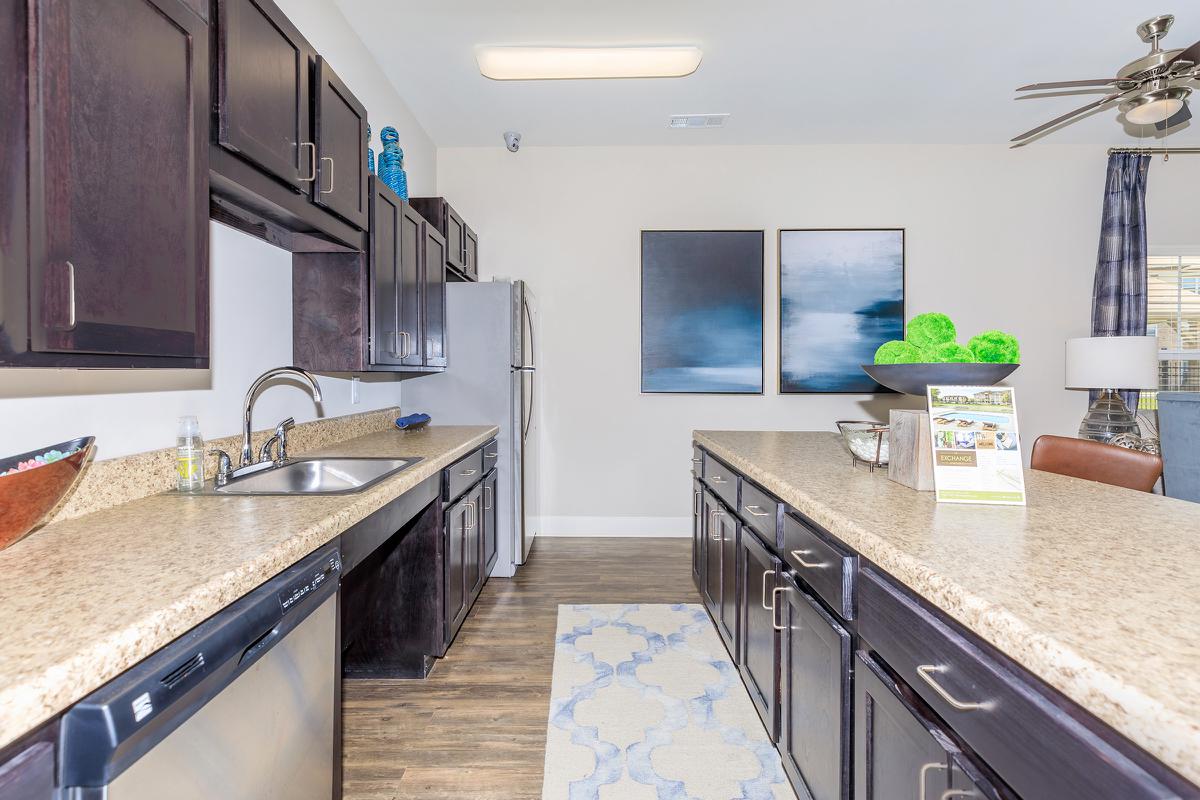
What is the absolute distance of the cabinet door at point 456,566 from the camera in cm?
231

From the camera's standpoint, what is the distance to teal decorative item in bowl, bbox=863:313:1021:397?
141 cm

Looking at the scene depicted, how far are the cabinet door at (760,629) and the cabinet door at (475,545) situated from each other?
1.28 meters

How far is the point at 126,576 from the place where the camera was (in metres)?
0.89

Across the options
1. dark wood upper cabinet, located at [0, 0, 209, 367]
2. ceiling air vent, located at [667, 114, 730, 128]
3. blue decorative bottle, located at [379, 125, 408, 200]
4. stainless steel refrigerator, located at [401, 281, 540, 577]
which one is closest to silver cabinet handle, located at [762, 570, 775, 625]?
dark wood upper cabinet, located at [0, 0, 209, 367]

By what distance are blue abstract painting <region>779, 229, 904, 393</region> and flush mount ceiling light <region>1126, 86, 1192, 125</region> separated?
5.12 ft

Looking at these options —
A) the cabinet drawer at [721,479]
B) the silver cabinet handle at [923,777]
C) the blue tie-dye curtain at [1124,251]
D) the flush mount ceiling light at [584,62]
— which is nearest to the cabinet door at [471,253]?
the flush mount ceiling light at [584,62]

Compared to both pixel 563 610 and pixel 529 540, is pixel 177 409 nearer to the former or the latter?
pixel 563 610

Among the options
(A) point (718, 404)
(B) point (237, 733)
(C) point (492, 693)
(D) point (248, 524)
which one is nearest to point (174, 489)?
(D) point (248, 524)

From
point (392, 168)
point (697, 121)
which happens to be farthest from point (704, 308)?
point (392, 168)

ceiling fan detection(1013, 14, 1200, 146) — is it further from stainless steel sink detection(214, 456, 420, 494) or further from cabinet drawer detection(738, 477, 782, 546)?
stainless steel sink detection(214, 456, 420, 494)

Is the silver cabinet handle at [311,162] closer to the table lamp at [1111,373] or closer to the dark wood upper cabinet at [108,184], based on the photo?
the dark wood upper cabinet at [108,184]

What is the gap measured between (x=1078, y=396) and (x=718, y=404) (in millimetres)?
2639

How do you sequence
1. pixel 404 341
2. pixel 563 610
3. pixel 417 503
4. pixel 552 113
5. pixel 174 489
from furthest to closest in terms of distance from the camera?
pixel 552 113 < pixel 563 610 < pixel 404 341 < pixel 417 503 < pixel 174 489

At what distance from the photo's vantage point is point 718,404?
13.7 ft
